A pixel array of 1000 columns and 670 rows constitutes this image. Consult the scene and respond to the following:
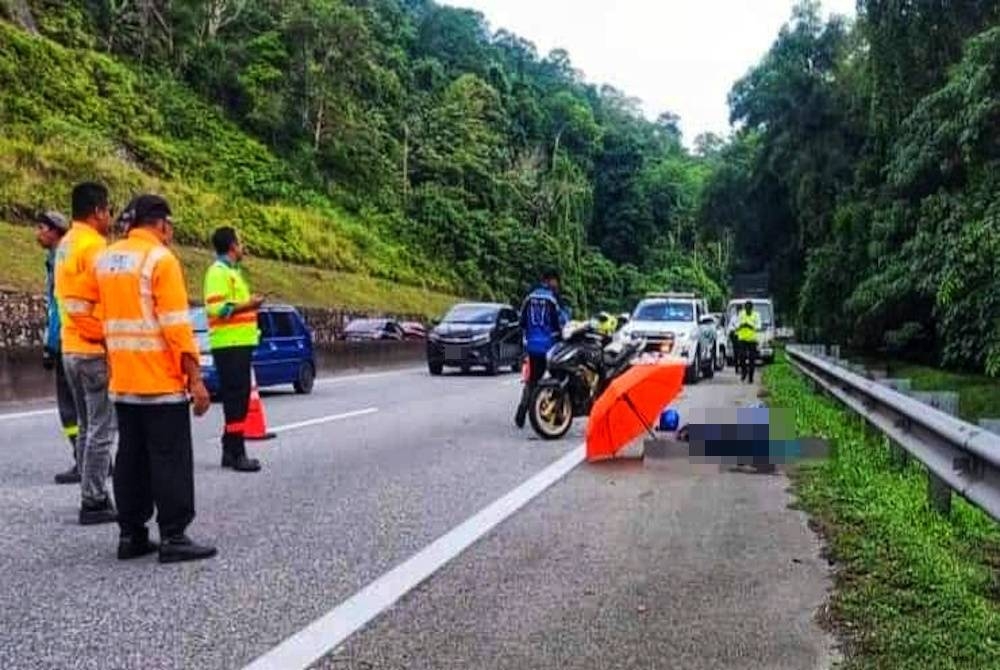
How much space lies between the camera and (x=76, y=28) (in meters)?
50.4

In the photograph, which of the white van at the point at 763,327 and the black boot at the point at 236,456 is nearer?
the black boot at the point at 236,456

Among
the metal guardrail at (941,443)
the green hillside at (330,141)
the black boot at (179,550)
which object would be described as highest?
the green hillside at (330,141)

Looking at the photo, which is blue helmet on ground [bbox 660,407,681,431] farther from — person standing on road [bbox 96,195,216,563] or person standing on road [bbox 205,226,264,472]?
person standing on road [bbox 96,195,216,563]

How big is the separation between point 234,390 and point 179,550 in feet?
11.2

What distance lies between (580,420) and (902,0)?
9929 millimetres

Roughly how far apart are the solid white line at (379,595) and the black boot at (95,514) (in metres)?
2.15

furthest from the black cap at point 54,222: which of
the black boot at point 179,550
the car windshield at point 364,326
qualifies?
the car windshield at point 364,326

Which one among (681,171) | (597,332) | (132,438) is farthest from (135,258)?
(681,171)

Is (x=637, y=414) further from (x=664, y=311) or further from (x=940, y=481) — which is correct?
(x=664, y=311)

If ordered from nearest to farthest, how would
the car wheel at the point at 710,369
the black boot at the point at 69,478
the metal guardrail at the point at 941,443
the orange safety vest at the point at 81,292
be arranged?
the metal guardrail at the point at 941,443 < the orange safety vest at the point at 81,292 < the black boot at the point at 69,478 < the car wheel at the point at 710,369

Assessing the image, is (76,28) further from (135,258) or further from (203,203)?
(135,258)

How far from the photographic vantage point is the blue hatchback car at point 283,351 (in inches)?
742

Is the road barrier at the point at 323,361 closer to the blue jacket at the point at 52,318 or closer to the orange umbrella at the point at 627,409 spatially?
the blue jacket at the point at 52,318

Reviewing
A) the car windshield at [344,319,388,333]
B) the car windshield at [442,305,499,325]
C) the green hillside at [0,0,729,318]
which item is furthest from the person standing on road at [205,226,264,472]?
the car windshield at [344,319,388,333]
